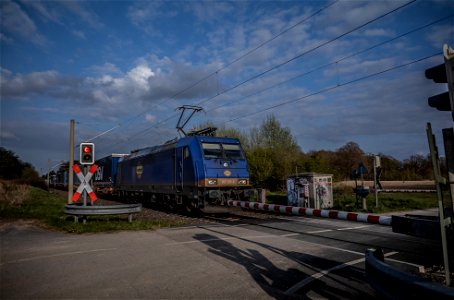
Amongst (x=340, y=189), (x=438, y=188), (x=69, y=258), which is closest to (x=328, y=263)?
(x=438, y=188)

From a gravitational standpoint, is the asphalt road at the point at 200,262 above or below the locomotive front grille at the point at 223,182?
below

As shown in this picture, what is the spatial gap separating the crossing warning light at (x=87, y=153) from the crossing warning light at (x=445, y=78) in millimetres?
11003

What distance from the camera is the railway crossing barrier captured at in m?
2.23

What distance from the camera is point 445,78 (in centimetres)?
337

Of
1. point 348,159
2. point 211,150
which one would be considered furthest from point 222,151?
point 348,159

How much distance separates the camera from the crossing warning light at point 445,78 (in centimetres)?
312

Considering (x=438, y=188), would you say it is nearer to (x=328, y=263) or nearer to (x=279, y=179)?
(x=328, y=263)

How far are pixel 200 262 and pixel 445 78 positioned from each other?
15.9 ft

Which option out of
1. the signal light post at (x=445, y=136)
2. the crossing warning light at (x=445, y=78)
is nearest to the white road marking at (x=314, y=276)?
the signal light post at (x=445, y=136)

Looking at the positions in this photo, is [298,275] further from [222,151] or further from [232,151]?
[232,151]

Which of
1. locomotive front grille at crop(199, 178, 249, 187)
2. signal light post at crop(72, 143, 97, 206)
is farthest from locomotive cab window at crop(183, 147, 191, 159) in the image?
signal light post at crop(72, 143, 97, 206)

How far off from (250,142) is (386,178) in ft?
79.5

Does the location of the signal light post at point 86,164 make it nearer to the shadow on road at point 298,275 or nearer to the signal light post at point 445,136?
the shadow on road at point 298,275

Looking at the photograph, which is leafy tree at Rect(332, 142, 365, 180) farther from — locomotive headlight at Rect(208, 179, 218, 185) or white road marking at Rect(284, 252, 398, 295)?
white road marking at Rect(284, 252, 398, 295)
